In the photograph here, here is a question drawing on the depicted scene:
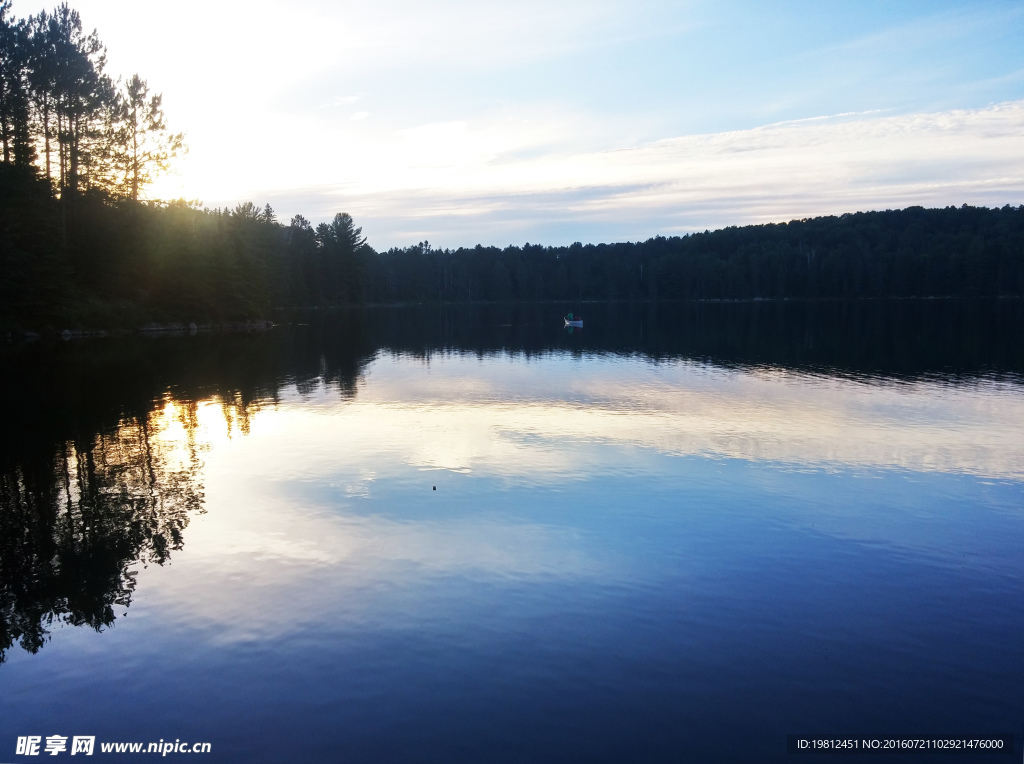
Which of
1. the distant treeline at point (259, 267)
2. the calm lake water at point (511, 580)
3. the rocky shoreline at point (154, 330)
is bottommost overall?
the calm lake water at point (511, 580)

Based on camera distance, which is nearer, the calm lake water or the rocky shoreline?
the calm lake water

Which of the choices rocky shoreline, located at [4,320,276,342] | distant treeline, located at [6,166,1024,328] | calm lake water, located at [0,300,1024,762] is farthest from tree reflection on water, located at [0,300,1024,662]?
distant treeline, located at [6,166,1024,328]

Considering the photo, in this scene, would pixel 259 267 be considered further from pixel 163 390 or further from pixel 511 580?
pixel 511 580

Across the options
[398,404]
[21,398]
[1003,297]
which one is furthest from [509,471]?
[1003,297]

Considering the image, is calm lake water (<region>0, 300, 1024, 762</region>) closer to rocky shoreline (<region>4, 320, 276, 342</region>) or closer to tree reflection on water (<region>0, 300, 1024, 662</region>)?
tree reflection on water (<region>0, 300, 1024, 662</region>)

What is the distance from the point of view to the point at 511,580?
12.4 metres

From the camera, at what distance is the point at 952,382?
119 ft

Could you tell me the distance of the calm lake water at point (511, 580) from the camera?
861 cm

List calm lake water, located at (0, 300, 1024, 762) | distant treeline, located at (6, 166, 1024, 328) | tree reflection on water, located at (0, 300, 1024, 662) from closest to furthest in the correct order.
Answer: calm lake water, located at (0, 300, 1024, 762) → tree reflection on water, located at (0, 300, 1024, 662) → distant treeline, located at (6, 166, 1024, 328)

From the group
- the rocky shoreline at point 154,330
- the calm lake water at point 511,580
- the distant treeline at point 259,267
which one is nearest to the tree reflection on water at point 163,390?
the calm lake water at point 511,580

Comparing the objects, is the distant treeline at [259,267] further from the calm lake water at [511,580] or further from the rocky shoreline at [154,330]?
the calm lake water at [511,580]

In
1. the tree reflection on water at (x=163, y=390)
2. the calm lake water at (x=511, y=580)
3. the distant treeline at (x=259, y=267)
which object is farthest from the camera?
the distant treeline at (x=259, y=267)

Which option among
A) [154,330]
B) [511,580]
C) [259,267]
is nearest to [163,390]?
[511,580]

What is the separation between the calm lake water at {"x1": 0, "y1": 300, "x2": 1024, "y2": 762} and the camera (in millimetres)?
8609
